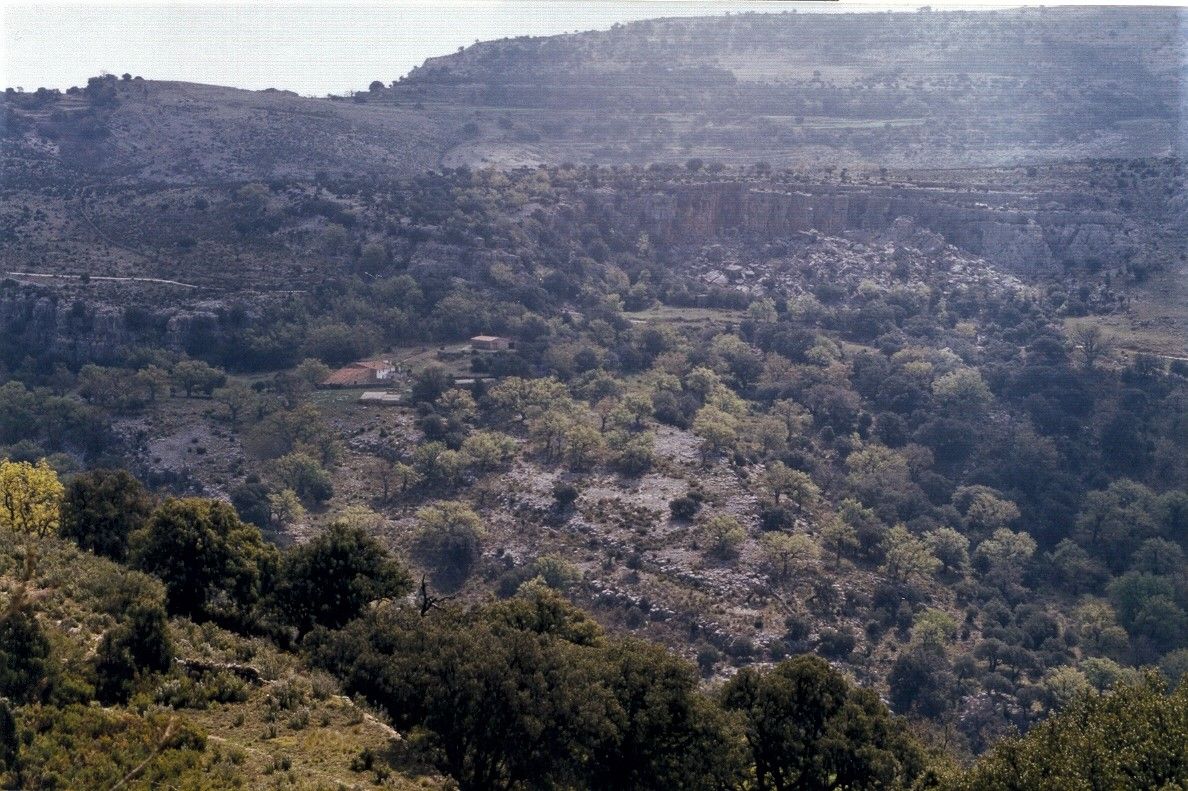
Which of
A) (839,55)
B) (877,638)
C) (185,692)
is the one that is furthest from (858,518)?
(839,55)

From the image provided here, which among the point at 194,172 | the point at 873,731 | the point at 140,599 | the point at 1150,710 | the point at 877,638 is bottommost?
A: the point at 877,638

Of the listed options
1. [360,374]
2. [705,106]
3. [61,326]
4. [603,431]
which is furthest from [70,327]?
[705,106]

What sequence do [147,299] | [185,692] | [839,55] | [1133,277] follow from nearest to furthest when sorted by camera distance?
[185,692]
[147,299]
[1133,277]
[839,55]

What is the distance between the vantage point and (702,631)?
133 feet

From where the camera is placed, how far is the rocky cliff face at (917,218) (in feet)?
239

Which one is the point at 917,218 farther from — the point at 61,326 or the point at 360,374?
the point at 61,326

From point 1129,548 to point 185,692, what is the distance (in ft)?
131

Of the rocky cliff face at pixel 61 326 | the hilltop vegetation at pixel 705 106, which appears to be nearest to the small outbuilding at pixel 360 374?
the rocky cliff face at pixel 61 326

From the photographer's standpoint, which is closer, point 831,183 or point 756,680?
point 756,680

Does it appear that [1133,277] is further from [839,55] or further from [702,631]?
[839,55]

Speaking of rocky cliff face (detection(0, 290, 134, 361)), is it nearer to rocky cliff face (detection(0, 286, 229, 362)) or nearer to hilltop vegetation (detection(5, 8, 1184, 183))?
rocky cliff face (detection(0, 286, 229, 362))

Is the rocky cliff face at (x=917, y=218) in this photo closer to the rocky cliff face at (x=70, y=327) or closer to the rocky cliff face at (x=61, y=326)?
the rocky cliff face at (x=70, y=327)

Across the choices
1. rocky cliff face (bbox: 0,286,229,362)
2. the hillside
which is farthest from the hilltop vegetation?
rocky cliff face (bbox: 0,286,229,362)

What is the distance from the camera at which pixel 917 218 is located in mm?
78875
